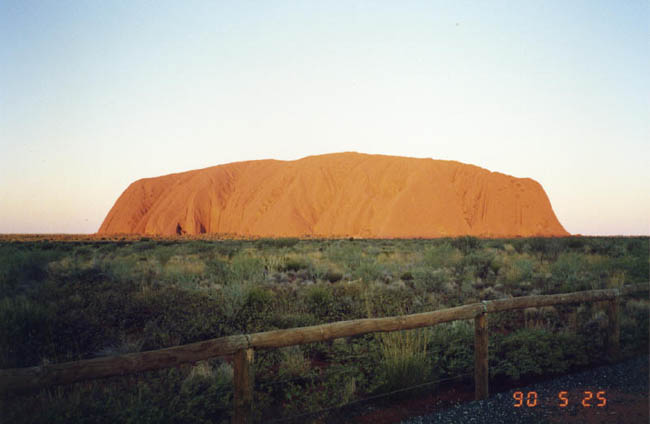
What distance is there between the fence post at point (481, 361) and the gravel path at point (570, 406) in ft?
0.40

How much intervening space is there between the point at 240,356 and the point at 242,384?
0.23 m

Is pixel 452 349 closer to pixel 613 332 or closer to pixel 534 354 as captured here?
pixel 534 354

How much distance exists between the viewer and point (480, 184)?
69.0 metres

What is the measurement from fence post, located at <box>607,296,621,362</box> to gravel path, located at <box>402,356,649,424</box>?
1.77ft

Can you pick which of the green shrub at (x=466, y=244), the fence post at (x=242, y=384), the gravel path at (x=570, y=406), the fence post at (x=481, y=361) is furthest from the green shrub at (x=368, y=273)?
the fence post at (x=242, y=384)

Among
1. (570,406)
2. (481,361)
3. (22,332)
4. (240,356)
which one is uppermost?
(240,356)

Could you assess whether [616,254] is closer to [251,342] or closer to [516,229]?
[251,342]

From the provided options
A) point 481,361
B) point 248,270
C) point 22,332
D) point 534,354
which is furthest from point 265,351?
point 248,270

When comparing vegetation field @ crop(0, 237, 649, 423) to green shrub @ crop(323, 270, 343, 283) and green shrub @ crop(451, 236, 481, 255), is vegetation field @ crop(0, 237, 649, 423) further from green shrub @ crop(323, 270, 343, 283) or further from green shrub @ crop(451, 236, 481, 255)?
green shrub @ crop(451, 236, 481, 255)

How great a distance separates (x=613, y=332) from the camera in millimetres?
6184

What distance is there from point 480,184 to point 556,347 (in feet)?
221

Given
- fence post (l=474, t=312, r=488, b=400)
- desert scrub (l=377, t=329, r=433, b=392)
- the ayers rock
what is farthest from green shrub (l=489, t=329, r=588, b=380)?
the ayers rock

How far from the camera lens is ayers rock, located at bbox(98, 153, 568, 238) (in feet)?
202

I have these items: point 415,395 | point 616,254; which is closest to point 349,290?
point 415,395
